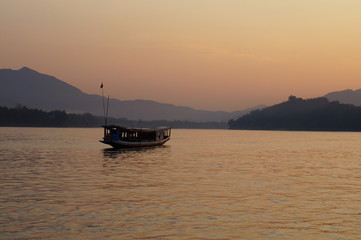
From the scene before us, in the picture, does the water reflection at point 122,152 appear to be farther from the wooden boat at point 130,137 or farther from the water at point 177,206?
the water at point 177,206

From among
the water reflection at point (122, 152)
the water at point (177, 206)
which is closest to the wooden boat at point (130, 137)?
the water reflection at point (122, 152)

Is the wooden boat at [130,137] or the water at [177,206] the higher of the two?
the wooden boat at [130,137]

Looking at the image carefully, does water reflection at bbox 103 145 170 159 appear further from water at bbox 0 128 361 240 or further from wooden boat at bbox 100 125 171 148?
water at bbox 0 128 361 240

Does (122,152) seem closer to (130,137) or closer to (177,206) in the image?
(130,137)

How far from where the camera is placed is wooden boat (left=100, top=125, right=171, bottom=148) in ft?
317

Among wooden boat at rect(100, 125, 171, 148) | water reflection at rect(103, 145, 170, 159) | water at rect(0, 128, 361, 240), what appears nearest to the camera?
water at rect(0, 128, 361, 240)

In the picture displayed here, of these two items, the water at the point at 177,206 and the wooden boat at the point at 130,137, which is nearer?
the water at the point at 177,206

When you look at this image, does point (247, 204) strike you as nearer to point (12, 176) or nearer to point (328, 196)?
point (328, 196)

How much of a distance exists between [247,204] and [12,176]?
1018 inches

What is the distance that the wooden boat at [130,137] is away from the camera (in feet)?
317

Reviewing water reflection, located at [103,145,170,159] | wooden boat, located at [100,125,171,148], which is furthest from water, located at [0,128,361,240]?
wooden boat, located at [100,125,171,148]

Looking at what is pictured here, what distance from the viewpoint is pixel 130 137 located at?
102 metres

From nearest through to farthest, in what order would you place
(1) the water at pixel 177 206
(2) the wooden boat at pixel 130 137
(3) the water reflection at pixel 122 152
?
(1) the water at pixel 177 206 < (3) the water reflection at pixel 122 152 < (2) the wooden boat at pixel 130 137

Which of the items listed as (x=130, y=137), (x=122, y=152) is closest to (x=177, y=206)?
(x=122, y=152)
